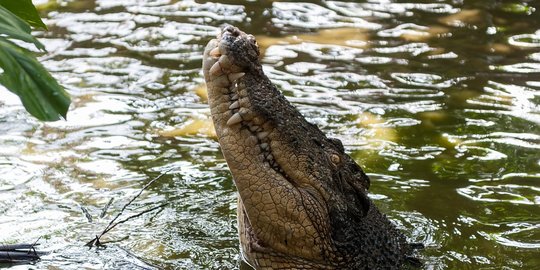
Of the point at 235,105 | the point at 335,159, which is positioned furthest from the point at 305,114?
the point at 235,105

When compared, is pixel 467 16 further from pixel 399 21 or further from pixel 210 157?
pixel 210 157

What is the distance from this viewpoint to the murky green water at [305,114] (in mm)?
5121

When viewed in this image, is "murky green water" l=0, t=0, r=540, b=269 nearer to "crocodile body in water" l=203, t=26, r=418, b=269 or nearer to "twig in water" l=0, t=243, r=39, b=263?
"twig in water" l=0, t=243, r=39, b=263

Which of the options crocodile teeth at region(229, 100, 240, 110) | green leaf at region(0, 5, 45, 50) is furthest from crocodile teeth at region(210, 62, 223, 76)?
green leaf at region(0, 5, 45, 50)

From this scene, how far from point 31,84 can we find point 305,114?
4.67 meters

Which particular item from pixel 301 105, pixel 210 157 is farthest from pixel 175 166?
pixel 301 105

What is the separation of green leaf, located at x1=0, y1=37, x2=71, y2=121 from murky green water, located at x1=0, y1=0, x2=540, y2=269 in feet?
7.30

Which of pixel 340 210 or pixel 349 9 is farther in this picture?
pixel 349 9

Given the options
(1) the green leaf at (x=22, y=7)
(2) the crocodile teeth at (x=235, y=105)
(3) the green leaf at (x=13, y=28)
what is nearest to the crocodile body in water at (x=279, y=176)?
(2) the crocodile teeth at (x=235, y=105)

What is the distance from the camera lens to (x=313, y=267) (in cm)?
408

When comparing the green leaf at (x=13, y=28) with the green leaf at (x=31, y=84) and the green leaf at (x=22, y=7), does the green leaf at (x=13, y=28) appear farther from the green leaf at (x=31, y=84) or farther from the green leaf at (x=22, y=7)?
the green leaf at (x=22, y=7)

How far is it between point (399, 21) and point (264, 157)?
5738mm

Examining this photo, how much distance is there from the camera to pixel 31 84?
2461 mm

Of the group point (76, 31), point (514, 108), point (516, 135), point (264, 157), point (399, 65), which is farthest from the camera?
point (76, 31)
